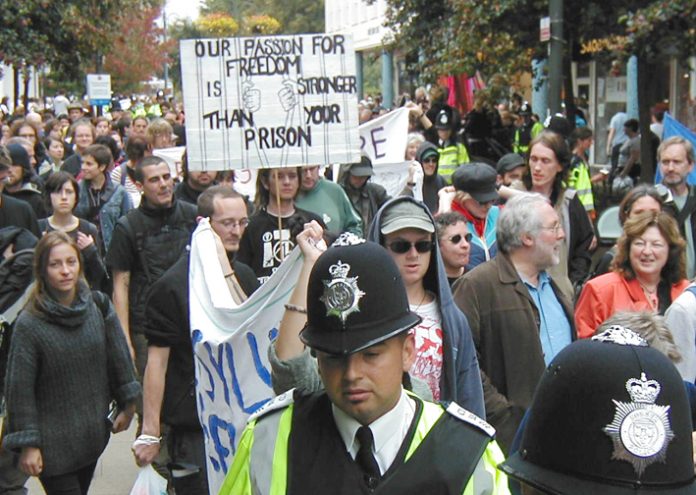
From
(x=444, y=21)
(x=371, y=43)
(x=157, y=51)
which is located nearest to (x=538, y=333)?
(x=444, y=21)

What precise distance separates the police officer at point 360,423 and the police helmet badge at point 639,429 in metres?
0.85

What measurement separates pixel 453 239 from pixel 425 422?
3.14 metres

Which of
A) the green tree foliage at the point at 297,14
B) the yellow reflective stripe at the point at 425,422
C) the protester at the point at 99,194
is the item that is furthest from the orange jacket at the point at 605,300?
the green tree foliage at the point at 297,14

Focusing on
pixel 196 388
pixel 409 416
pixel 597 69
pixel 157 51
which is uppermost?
pixel 157 51

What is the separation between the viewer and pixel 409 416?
2.85 m

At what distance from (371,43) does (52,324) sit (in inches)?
1870

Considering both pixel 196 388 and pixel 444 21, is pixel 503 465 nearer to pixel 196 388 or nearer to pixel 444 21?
pixel 196 388

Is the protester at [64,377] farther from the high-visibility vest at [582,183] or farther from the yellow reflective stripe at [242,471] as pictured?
the high-visibility vest at [582,183]

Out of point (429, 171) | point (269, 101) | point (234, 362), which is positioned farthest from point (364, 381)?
point (429, 171)

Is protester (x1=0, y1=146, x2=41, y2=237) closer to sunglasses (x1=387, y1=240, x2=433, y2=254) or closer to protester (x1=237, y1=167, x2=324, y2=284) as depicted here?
protester (x1=237, y1=167, x2=324, y2=284)

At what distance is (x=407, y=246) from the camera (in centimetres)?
441

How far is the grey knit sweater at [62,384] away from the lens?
5633 mm

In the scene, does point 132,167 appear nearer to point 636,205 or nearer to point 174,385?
point 636,205

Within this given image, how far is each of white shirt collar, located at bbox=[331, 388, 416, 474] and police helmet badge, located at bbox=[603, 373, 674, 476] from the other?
95 centimetres
